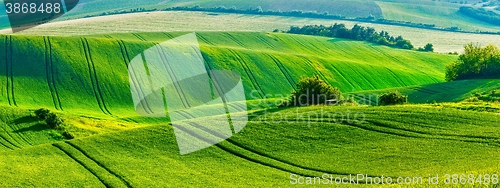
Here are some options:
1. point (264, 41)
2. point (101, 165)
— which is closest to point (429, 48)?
point (264, 41)

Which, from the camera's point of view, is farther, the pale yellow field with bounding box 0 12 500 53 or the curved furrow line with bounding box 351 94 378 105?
the pale yellow field with bounding box 0 12 500 53

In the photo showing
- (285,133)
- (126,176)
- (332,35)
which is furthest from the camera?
(332,35)

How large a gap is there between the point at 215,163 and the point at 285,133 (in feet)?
28.2

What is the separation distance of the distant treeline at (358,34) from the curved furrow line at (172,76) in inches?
2353

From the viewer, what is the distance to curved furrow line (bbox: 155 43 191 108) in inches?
3235

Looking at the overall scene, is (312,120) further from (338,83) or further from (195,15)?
(195,15)

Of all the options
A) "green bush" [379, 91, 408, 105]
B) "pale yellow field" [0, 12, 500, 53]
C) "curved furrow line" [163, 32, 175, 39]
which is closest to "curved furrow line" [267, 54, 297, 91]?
"curved furrow line" [163, 32, 175, 39]

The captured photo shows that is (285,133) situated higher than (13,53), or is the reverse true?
(13,53)

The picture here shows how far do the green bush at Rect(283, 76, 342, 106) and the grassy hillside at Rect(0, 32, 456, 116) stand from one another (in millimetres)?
30421

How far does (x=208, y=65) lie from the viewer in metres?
101

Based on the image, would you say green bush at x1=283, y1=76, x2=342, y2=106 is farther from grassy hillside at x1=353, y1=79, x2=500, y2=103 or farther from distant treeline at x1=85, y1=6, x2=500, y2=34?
distant treeline at x1=85, y1=6, x2=500, y2=34

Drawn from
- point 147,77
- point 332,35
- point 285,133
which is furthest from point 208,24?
point 285,133

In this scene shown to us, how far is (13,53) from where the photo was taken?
91750mm

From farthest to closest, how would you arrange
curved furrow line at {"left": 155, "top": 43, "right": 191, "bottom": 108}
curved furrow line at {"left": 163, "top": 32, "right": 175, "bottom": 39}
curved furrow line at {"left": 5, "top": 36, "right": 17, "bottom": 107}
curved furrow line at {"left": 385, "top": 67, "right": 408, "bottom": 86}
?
curved furrow line at {"left": 163, "top": 32, "right": 175, "bottom": 39}
curved furrow line at {"left": 385, "top": 67, "right": 408, "bottom": 86}
curved furrow line at {"left": 155, "top": 43, "right": 191, "bottom": 108}
curved furrow line at {"left": 5, "top": 36, "right": 17, "bottom": 107}
